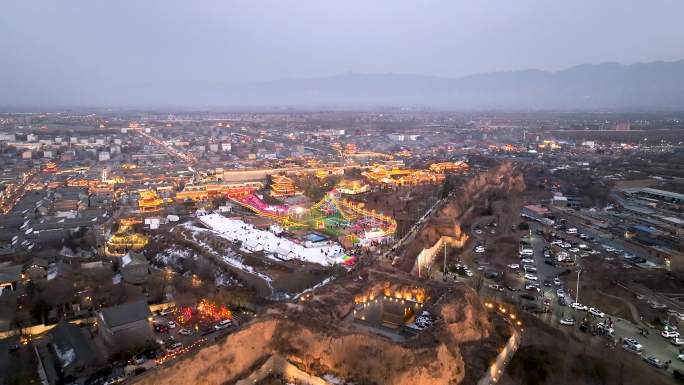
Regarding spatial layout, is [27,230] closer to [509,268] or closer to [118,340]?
[118,340]

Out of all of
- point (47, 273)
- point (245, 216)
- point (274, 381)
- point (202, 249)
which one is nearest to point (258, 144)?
point (245, 216)

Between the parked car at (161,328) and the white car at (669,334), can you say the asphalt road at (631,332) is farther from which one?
the parked car at (161,328)

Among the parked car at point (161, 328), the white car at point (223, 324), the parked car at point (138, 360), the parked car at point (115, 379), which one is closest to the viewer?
the parked car at point (115, 379)

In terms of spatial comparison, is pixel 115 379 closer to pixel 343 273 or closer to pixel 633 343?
pixel 343 273

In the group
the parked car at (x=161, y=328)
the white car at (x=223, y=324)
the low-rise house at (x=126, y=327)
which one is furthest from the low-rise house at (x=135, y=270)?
the white car at (x=223, y=324)

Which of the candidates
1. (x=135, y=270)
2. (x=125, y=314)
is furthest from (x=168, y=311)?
(x=135, y=270)
